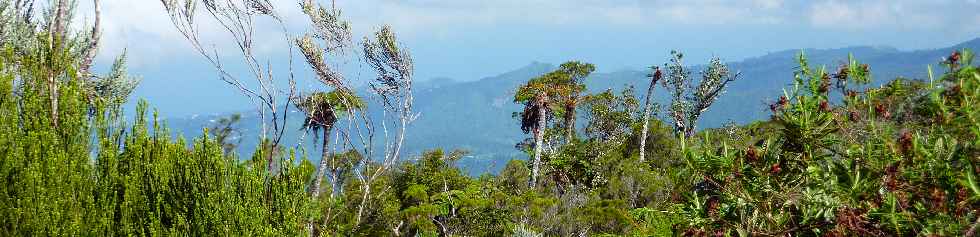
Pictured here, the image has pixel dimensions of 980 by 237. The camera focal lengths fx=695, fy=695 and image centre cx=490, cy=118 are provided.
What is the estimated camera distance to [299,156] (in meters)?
9.09

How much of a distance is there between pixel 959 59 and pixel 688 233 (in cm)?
154

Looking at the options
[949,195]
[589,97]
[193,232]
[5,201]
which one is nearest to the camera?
[949,195]

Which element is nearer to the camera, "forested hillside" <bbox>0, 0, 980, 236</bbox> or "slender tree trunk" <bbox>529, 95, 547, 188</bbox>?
"forested hillside" <bbox>0, 0, 980, 236</bbox>

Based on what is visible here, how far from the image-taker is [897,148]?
10.7 feet

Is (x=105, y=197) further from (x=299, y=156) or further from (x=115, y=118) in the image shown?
(x=299, y=156)

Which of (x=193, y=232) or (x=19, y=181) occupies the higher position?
(x=19, y=181)

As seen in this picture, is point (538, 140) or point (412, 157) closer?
point (412, 157)

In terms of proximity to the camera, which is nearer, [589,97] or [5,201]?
[5,201]

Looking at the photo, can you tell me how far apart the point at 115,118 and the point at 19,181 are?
121 centimetres

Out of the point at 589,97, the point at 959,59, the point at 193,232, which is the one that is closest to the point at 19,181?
the point at 193,232

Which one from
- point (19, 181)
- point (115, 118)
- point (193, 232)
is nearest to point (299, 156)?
point (193, 232)

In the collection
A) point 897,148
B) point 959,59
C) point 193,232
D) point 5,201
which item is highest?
point 959,59

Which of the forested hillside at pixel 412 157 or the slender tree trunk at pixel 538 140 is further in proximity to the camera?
the slender tree trunk at pixel 538 140

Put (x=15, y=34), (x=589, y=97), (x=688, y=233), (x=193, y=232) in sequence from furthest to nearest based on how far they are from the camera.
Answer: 1. (x=589, y=97)
2. (x=15, y=34)
3. (x=193, y=232)
4. (x=688, y=233)
